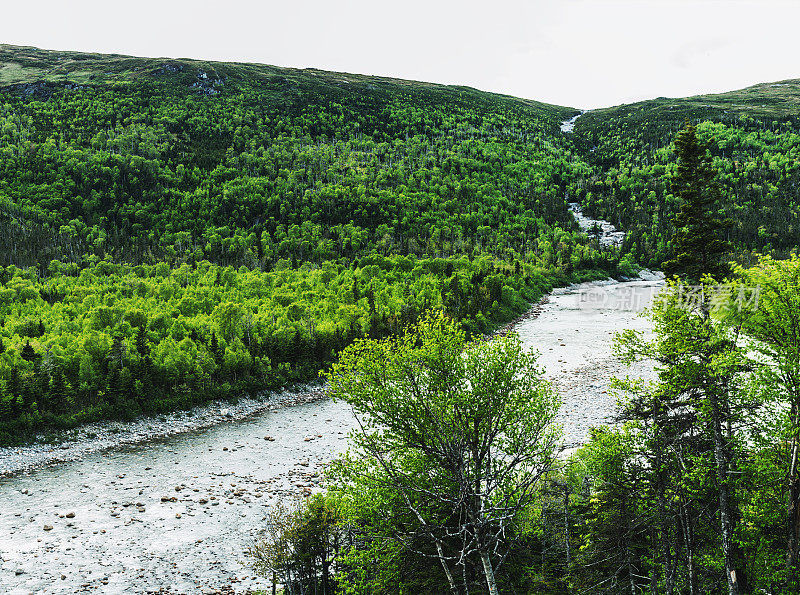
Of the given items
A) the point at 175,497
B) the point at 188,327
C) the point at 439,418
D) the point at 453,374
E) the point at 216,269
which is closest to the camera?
the point at 439,418

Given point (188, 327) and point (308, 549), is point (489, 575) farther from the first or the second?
point (188, 327)

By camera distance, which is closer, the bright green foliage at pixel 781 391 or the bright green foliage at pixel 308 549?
the bright green foliage at pixel 781 391

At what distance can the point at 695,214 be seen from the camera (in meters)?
29.2

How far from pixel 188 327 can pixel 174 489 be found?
115ft

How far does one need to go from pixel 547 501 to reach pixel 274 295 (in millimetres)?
69035

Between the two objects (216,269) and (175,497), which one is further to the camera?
(216,269)

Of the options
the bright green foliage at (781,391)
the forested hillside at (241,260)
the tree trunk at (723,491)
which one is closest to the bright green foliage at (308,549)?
the tree trunk at (723,491)

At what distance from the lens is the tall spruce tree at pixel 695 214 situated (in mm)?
28859

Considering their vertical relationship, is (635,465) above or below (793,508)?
below

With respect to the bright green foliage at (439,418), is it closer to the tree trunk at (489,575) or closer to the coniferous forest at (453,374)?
the coniferous forest at (453,374)

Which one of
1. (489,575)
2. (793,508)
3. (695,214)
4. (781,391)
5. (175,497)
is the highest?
(695,214)

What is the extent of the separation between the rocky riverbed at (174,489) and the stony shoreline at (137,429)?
157 millimetres

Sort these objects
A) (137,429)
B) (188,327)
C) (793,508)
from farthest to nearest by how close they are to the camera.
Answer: (188,327)
(137,429)
(793,508)

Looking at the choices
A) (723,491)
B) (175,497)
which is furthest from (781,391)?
(175,497)
